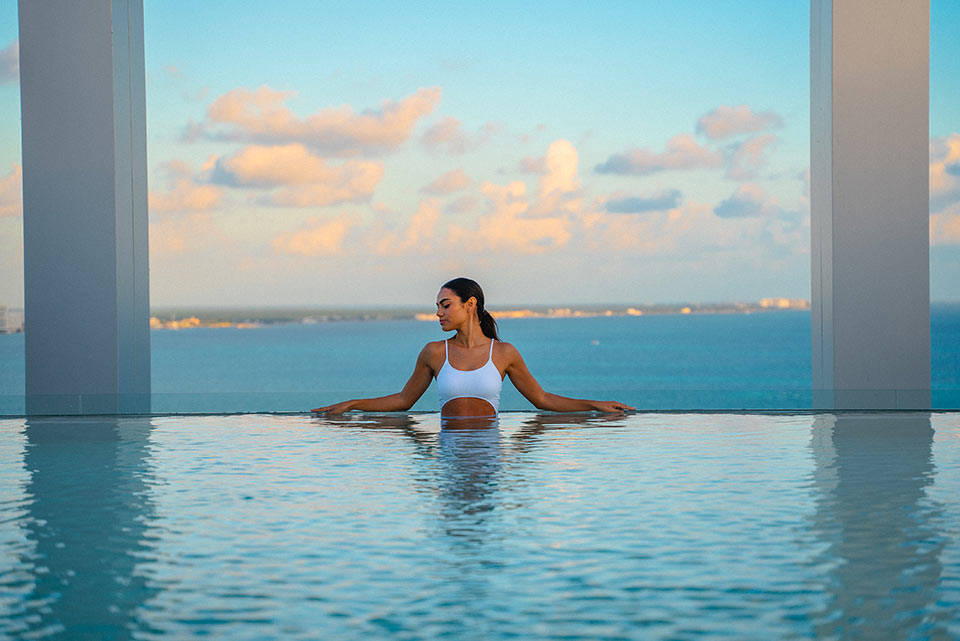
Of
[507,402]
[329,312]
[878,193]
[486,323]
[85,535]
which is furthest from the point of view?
[329,312]

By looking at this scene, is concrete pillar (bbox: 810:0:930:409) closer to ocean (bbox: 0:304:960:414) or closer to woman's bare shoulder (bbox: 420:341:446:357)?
woman's bare shoulder (bbox: 420:341:446:357)

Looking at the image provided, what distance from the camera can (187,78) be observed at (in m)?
39.0

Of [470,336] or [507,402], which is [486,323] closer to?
[470,336]

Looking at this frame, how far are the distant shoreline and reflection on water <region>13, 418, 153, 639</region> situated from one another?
3629cm

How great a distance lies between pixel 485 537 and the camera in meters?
2.37

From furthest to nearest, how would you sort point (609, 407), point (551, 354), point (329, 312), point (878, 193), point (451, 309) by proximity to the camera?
point (329, 312) → point (551, 354) → point (878, 193) → point (609, 407) → point (451, 309)

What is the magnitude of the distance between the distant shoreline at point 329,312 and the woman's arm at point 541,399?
34.7 meters

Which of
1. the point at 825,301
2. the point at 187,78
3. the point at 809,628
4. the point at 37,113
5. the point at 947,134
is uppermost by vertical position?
the point at 187,78

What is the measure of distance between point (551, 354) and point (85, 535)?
41119mm

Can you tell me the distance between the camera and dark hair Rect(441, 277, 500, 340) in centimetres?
470

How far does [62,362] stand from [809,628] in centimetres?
515

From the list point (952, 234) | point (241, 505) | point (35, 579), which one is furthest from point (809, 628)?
point (952, 234)

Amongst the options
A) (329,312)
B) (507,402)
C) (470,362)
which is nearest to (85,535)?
(470,362)

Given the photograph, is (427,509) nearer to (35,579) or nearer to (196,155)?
(35,579)
